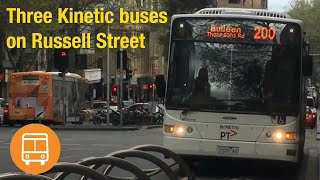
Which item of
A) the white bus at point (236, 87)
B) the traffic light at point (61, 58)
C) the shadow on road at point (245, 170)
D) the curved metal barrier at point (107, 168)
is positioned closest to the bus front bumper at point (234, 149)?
the white bus at point (236, 87)

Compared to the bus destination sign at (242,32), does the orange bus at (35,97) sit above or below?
below

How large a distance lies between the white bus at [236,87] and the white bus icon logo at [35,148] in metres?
7.50

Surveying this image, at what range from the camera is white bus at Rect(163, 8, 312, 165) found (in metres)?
12.4

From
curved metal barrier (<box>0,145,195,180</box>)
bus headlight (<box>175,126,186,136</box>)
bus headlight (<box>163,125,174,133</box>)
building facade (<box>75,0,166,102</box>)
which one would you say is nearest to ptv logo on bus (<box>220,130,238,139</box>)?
bus headlight (<box>175,126,186,136</box>)

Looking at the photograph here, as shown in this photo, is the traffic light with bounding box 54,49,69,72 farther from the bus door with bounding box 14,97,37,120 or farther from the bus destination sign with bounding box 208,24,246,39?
the bus destination sign with bounding box 208,24,246,39

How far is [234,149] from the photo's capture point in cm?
1245

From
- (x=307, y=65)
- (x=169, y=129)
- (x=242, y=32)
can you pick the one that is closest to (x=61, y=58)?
(x=169, y=129)

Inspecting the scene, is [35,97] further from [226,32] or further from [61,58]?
[226,32]

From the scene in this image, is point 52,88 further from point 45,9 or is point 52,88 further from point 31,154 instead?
point 31,154

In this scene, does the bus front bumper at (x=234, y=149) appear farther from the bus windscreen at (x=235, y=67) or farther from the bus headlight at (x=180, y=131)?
the bus windscreen at (x=235, y=67)

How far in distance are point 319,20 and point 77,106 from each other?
37.2 metres

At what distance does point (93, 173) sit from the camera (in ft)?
20.9

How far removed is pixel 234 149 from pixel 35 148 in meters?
7.70

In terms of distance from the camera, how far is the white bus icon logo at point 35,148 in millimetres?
5129
